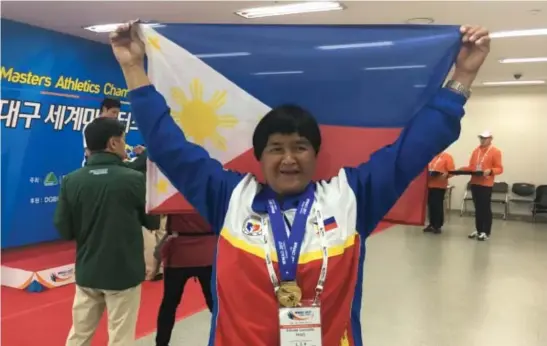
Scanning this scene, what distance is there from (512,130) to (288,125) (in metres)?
11.8

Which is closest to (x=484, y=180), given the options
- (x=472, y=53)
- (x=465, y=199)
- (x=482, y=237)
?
(x=482, y=237)

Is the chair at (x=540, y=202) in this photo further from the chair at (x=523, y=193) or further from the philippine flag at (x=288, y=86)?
the philippine flag at (x=288, y=86)

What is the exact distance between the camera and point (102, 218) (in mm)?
2725

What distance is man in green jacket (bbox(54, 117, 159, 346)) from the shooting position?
8.88ft

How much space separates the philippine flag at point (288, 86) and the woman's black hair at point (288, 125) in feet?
1.58

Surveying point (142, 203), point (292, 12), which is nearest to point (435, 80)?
point (142, 203)

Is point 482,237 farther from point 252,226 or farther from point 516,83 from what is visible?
point 252,226

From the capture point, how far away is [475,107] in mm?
12453

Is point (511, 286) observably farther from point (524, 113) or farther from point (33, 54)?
point (524, 113)

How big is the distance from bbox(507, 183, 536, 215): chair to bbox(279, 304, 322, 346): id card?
37.9 feet

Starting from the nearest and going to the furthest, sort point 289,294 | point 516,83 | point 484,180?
point 289,294
point 484,180
point 516,83

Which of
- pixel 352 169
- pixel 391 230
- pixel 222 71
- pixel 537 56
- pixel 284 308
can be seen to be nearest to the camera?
pixel 284 308

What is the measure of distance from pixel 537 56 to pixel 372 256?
14.5ft

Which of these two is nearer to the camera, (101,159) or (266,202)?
(266,202)
